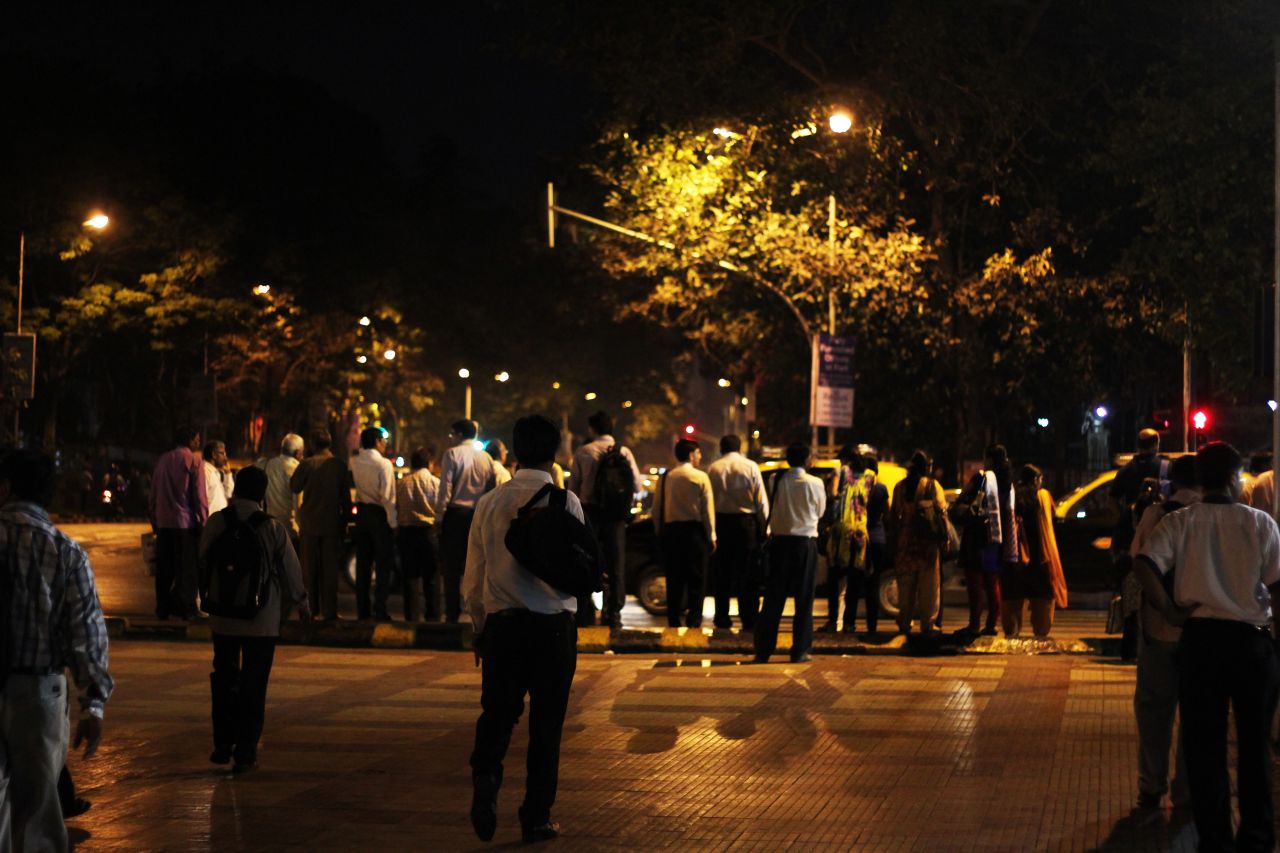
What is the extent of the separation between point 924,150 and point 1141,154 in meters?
5.08

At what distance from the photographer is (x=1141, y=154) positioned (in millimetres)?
25672

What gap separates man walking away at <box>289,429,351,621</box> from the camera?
17031 mm

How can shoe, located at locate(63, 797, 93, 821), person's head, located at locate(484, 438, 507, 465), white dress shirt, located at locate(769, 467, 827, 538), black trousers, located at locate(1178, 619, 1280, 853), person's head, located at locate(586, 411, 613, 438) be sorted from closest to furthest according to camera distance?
1. black trousers, located at locate(1178, 619, 1280, 853)
2. shoe, located at locate(63, 797, 93, 821)
3. white dress shirt, located at locate(769, 467, 827, 538)
4. person's head, located at locate(586, 411, 613, 438)
5. person's head, located at locate(484, 438, 507, 465)

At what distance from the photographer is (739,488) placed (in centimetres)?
1723

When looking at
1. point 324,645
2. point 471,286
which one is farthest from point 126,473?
point 324,645

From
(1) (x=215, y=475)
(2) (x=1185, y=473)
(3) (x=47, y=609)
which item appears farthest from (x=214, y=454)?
(3) (x=47, y=609)

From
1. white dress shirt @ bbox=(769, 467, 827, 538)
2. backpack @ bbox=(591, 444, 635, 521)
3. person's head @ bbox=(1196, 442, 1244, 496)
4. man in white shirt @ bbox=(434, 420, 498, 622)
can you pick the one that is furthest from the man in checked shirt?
backpack @ bbox=(591, 444, 635, 521)

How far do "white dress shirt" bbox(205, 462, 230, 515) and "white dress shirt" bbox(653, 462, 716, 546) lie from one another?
4.13m

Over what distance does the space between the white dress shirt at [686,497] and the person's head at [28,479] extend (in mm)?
10807

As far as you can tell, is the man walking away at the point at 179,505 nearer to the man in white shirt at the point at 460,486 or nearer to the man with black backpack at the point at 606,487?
the man in white shirt at the point at 460,486

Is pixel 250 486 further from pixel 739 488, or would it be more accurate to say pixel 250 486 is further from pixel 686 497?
pixel 739 488

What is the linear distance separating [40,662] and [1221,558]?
4.50 meters

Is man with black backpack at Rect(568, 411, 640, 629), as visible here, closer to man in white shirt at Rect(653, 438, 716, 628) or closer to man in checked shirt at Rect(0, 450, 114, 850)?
man in white shirt at Rect(653, 438, 716, 628)

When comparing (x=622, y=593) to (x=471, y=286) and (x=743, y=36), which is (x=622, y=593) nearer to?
(x=743, y=36)
